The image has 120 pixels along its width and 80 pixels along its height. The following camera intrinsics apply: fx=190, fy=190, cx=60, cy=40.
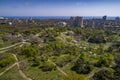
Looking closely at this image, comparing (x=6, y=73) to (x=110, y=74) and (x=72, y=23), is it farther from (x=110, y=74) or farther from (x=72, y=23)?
(x=72, y=23)

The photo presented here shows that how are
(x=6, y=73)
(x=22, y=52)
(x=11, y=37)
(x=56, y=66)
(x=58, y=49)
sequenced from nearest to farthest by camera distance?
(x=6, y=73) → (x=56, y=66) → (x=22, y=52) → (x=58, y=49) → (x=11, y=37)

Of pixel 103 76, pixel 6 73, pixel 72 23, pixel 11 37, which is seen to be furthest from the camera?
pixel 72 23

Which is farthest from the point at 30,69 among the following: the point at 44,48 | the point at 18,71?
the point at 44,48

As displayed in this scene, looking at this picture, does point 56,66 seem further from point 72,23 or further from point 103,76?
point 72,23

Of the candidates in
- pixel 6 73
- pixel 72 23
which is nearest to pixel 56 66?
pixel 6 73

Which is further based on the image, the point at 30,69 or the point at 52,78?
the point at 30,69

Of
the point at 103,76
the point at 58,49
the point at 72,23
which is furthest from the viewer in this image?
the point at 72,23

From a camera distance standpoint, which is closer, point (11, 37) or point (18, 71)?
point (18, 71)

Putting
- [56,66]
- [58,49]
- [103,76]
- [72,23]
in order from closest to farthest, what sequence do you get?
[103,76] → [56,66] → [58,49] → [72,23]
